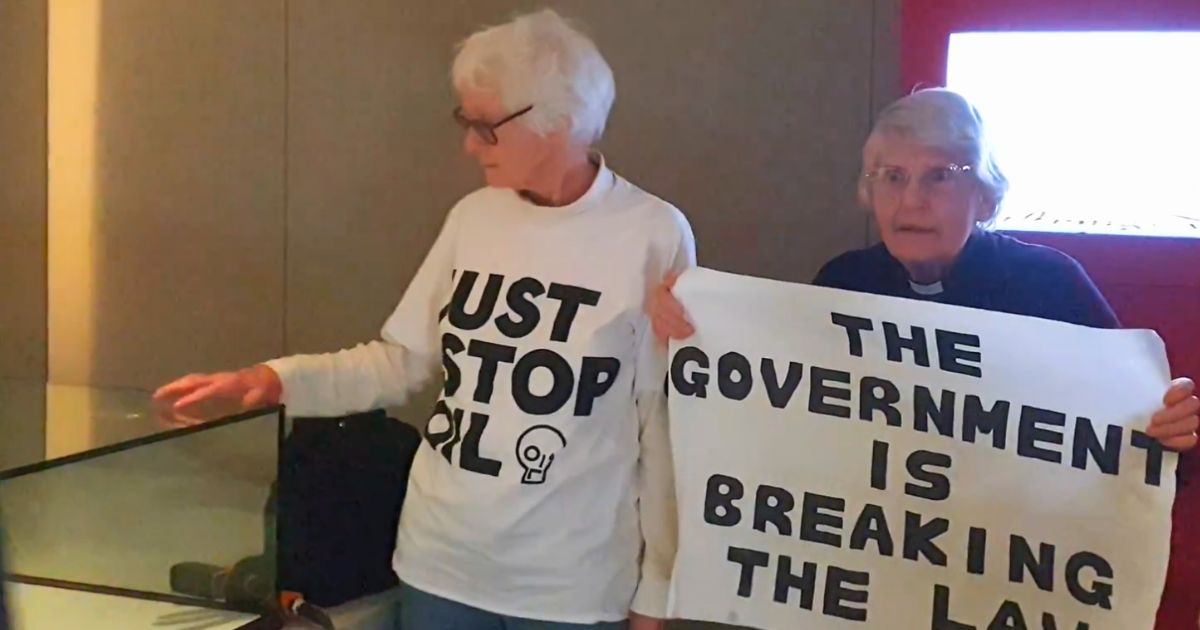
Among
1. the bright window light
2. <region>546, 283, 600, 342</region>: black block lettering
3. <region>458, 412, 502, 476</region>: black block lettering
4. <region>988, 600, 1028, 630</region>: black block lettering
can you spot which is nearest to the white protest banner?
<region>988, 600, 1028, 630</region>: black block lettering

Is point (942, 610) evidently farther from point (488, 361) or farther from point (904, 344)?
point (488, 361)

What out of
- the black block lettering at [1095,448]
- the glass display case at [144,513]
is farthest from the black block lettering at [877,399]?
the glass display case at [144,513]

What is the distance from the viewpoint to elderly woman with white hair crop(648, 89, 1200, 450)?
5.23ft

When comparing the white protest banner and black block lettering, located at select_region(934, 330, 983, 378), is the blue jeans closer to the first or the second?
the white protest banner

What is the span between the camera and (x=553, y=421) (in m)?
1.62

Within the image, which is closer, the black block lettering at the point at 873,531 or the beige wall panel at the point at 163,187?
the black block lettering at the point at 873,531

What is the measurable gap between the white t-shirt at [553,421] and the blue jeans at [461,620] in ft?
0.04

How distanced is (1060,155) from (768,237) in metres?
0.57

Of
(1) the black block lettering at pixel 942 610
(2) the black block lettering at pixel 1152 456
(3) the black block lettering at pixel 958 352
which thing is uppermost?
(3) the black block lettering at pixel 958 352

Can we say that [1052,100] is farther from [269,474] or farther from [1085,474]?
[269,474]

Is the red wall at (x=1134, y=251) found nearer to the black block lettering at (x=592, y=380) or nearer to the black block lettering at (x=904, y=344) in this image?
the black block lettering at (x=904, y=344)

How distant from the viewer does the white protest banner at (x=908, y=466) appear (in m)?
1.50

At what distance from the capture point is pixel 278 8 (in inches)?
100.0

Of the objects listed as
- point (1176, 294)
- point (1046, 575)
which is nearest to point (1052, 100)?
point (1176, 294)
